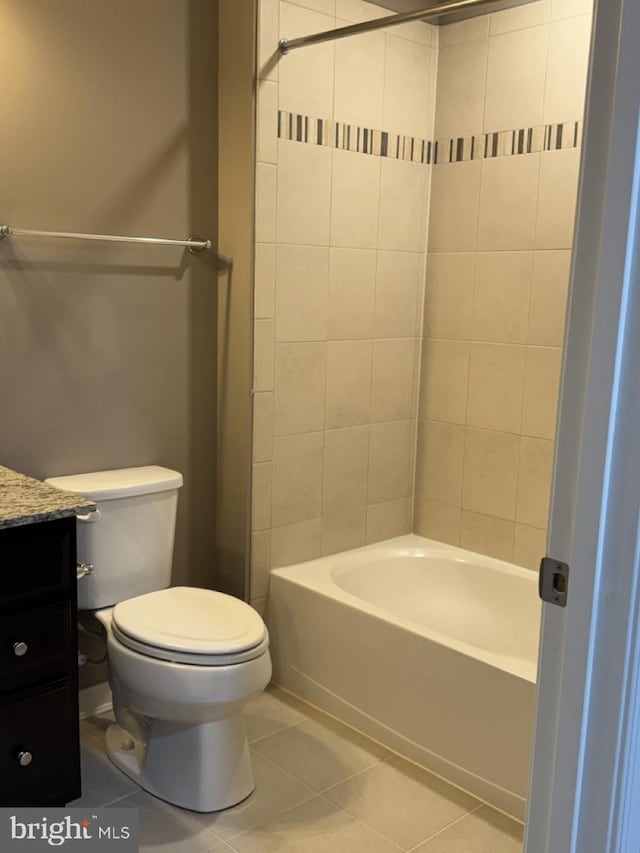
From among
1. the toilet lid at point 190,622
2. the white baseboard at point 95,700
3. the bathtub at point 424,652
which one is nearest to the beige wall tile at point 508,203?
the bathtub at point 424,652

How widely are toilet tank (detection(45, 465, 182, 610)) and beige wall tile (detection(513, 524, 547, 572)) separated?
1217 millimetres

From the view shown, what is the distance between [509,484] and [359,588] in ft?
2.12

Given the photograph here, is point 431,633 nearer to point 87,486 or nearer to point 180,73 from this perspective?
point 87,486

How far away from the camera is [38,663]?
199 centimetres

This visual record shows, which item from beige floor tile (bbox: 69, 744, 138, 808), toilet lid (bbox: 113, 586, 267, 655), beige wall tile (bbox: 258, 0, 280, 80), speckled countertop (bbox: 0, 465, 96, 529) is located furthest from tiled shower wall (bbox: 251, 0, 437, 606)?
speckled countertop (bbox: 0, 465, 96, 529)

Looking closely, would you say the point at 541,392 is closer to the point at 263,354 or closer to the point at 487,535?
the point at 487,535

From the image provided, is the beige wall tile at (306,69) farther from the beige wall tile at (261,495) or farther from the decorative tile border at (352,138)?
the beige wall tile at (261,495)

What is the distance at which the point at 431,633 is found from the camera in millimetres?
2451

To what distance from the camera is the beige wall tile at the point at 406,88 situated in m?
2.91

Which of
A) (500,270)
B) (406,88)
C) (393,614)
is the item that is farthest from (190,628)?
(406,88)

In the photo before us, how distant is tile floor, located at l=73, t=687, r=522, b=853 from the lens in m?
2.12

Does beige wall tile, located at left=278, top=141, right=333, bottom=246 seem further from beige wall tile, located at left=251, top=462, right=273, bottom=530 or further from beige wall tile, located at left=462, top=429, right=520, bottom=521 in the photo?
beige wall tile, located at left=462, top=429, right=520, bottom=521

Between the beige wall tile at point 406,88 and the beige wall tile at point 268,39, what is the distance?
1.54 ft

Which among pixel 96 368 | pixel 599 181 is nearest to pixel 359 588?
pixel 96 368
